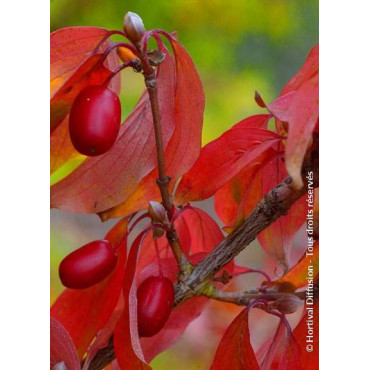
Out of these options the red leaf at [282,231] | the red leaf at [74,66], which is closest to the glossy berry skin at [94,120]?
the red leaf at [74,66]

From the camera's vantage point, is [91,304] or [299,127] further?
[91,304]

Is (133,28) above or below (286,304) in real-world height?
above

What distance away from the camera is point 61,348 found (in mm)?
652

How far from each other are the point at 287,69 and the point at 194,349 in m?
0.22

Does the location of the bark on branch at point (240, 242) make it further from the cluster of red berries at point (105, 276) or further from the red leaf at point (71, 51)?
the red leaf at point (71, 51)

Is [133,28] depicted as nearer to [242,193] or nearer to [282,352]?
[242,193]

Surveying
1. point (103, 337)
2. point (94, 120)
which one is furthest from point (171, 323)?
point (94, 120)

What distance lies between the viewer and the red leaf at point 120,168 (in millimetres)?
625

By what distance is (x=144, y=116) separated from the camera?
2.08 ft

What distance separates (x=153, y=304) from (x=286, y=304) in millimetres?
96

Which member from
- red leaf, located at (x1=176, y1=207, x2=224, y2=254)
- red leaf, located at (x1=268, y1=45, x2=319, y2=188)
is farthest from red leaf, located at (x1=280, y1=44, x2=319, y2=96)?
red leaf, located at (x1=176, y1=207, x2=224, y2=254)

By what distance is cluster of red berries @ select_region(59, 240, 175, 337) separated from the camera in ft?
2.01

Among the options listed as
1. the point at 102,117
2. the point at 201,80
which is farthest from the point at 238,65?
the point at 102,117

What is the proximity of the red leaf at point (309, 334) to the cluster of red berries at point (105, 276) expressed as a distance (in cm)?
10
